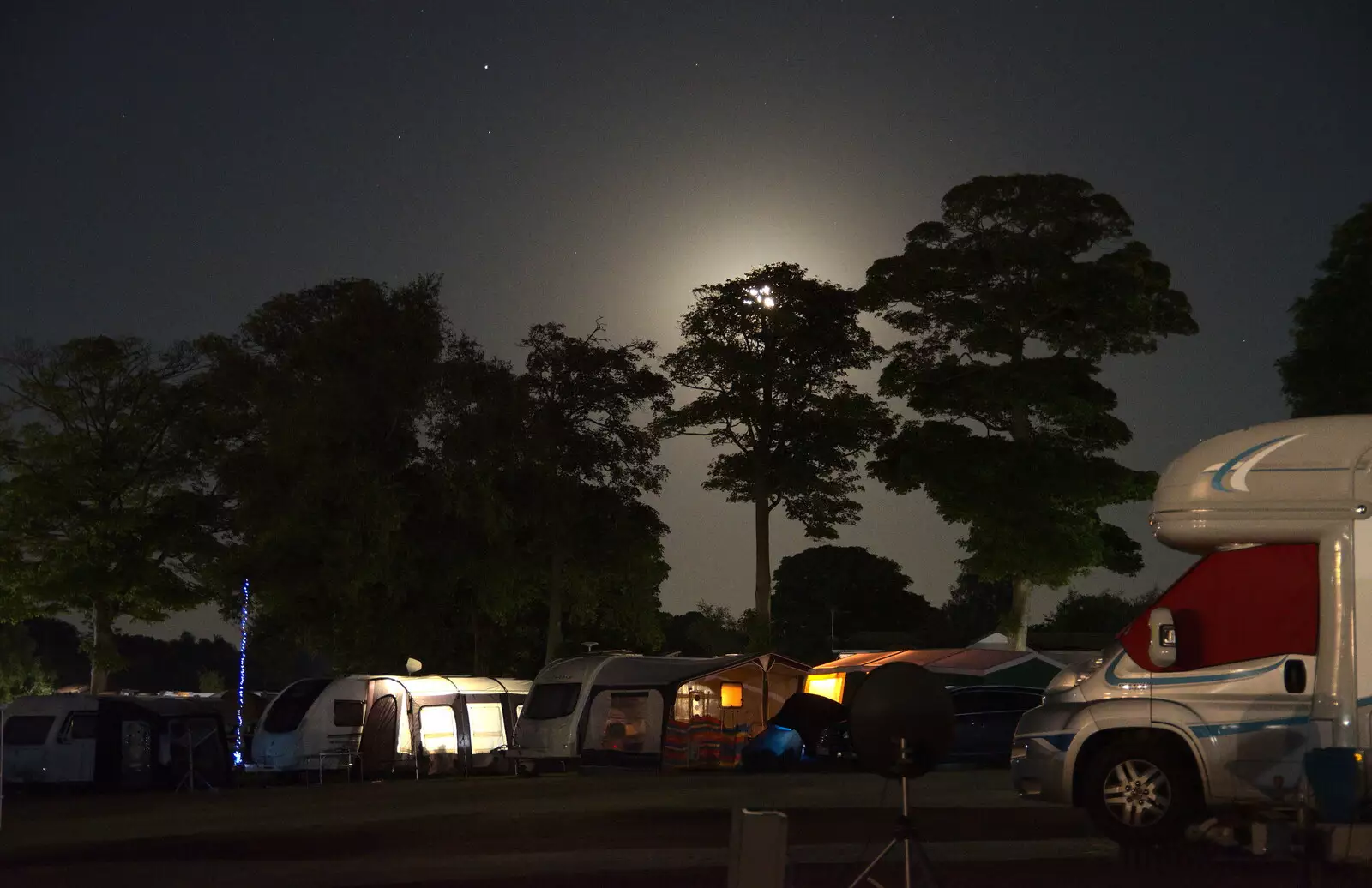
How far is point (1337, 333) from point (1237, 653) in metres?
25.7

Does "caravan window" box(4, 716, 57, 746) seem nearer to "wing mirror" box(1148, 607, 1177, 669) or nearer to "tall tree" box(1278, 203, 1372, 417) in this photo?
"wing mirror" box(1148, 607, 1177, 669)

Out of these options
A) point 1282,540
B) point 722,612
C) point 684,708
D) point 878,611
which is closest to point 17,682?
point 722,612

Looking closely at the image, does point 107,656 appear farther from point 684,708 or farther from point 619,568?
point 684,708

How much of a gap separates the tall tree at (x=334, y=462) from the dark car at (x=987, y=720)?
14625 mm

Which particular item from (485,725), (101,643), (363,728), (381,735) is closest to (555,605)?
(485,725)

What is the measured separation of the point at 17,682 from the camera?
7538 centimetres

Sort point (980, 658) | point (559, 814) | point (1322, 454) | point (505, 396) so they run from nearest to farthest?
point (1322, 454), point (559, 814), point (980, 658), point (505, 396)

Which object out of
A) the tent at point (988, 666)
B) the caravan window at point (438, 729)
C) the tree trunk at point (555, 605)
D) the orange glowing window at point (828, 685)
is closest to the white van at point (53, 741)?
the caravan window at point (438, 729)

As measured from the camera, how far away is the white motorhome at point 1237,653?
1111 centimetres

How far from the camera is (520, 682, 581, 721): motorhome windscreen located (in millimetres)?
27984

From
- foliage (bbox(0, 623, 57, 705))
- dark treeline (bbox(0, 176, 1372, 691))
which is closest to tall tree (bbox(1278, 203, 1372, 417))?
dark treeline (bbox(0, 176, 1372, 691))

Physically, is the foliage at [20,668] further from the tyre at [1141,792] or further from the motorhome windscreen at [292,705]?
the tyre at [1141,792]

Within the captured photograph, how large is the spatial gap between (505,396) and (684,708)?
11.7 meters

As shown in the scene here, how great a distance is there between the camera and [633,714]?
91.6ft
